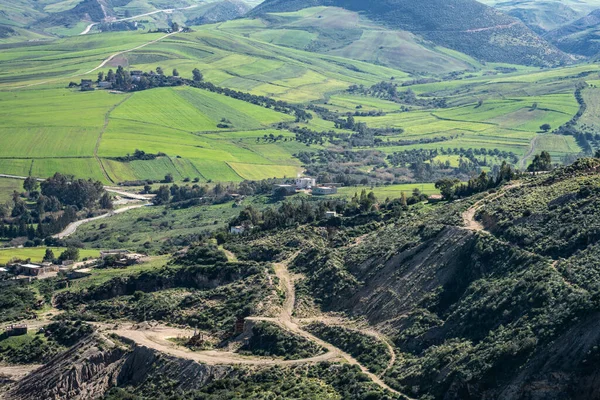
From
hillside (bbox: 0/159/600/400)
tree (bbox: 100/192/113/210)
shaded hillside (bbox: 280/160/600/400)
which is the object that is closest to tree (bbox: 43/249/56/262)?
hillside (bbox: 0/159/600/400)

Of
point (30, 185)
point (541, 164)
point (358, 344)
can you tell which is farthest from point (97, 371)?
point (30, 185)

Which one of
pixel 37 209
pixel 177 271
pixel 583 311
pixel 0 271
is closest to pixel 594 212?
pixel 583 311

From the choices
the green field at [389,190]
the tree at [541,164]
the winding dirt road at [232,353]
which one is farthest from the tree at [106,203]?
the winding dirt road at [232,353]

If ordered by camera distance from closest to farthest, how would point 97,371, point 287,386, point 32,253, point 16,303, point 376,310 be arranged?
point 287,386 → point 97,371 → point 376,310 → point 16,303 → point 32,253

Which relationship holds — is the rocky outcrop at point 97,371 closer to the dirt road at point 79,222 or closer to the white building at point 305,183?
the dirt road at point 79,222

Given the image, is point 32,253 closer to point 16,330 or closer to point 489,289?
point 16,330

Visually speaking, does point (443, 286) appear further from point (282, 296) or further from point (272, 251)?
point (272, 251)

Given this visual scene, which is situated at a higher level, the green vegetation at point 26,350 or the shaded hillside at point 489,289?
the shaded hillside at point 489,289
